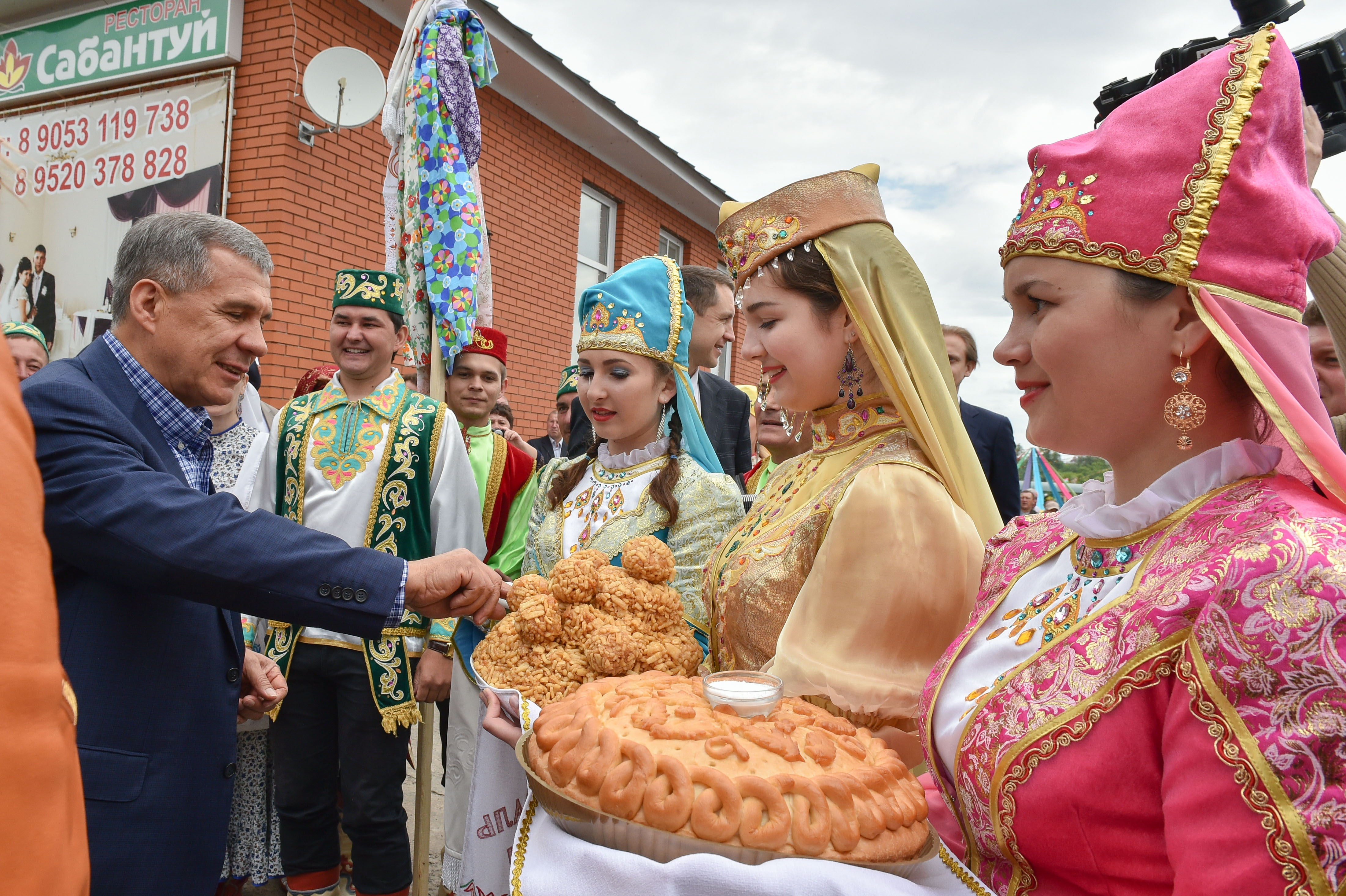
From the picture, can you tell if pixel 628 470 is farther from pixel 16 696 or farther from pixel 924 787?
pixel 16 696

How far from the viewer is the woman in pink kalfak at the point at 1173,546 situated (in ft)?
2.83

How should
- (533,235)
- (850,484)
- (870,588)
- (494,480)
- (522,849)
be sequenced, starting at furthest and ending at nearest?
(533,235) → (494,480) → (850,484) → (870,588) → (522,849)

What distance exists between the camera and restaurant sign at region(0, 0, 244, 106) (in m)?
7.17

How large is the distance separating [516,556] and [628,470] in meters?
1.12

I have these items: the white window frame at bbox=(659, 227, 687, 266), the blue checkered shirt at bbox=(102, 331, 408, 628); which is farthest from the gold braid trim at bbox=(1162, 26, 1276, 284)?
the white window frame at bbox=(659, 227, 687, 266)

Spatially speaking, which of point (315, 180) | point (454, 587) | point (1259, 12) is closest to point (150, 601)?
point (454, 587)

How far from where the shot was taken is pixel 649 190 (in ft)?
40.9

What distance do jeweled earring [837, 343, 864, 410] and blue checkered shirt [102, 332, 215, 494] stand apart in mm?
1761

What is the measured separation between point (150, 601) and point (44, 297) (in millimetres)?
8223

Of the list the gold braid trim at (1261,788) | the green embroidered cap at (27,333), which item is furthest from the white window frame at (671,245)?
the gold braid trim at (1261,788)

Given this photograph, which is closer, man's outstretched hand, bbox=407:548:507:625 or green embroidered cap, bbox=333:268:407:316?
man's outstretched hand, bbox=407:548:507:625

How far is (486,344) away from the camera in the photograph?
4895mm

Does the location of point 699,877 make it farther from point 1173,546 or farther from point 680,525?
point 680,525

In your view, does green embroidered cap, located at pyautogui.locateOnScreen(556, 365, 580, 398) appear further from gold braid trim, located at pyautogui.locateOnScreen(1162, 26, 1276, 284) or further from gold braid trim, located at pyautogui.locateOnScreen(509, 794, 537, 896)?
gold braid trim, located at pyautogui.locateOnScreen(1162, 26, 1276, 284)
